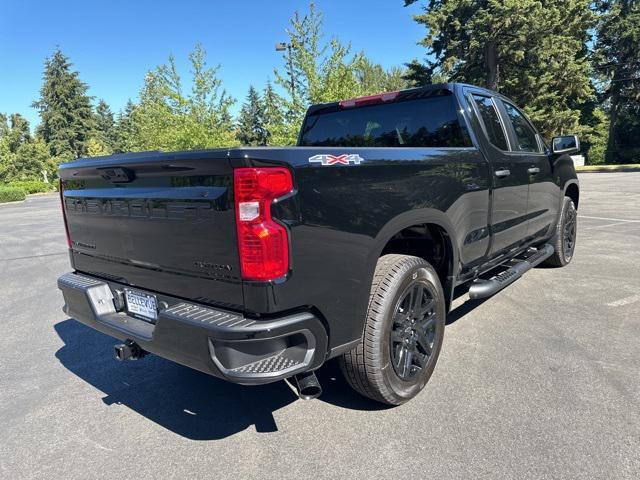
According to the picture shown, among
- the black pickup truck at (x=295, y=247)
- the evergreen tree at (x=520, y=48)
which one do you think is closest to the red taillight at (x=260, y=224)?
the black pickup truck at (x=295, y=247)

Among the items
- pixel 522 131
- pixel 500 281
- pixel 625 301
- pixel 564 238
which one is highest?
pixel 522 131

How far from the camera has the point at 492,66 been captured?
94.9 ft

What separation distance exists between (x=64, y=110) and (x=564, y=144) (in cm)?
7394

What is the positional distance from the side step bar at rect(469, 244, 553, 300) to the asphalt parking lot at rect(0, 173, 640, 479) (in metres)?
0.44

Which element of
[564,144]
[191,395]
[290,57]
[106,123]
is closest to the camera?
[191,395]

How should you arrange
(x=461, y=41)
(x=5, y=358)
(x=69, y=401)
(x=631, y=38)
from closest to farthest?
(x=69, y=401), (x=5, y=358), (x=461, y=41), (x=631, y=38)

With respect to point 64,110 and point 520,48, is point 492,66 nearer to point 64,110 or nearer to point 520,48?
point 520,48

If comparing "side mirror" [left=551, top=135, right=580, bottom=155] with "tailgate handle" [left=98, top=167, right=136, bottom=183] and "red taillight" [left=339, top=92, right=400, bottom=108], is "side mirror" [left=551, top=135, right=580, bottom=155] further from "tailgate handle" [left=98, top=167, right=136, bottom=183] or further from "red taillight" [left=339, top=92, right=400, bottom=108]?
"tailgate handle" [left=98, top=167, right=136, bottom=183]

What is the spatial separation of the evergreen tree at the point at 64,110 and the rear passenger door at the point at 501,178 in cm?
6993

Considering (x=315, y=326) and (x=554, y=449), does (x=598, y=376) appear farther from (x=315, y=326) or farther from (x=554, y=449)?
(x=315, y=326)

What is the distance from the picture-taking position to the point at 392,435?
2.58 m

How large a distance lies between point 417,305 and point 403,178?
0.84 m

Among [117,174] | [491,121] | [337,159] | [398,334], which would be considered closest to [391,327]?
[398,334]

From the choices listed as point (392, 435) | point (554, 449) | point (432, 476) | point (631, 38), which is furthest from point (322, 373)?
point (631, 38)
